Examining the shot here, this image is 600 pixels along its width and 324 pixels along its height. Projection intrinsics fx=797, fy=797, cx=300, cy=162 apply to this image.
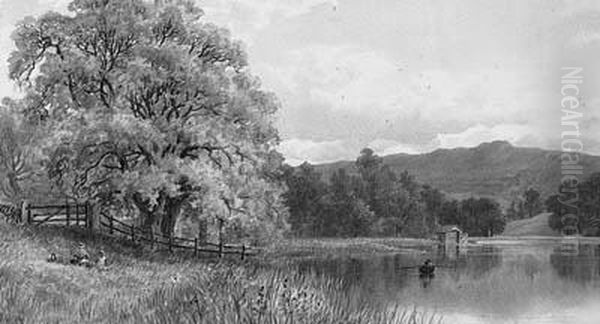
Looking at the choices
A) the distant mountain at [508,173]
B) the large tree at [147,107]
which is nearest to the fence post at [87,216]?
the large tree at [147,107]

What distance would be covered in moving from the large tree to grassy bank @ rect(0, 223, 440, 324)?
2284mm

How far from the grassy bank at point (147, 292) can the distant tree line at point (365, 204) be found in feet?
138

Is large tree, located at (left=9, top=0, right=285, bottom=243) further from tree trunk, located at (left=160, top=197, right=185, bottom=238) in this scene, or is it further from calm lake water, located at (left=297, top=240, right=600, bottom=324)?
calm lake water, located at (left=297, top=240, right=600, bottom=324)

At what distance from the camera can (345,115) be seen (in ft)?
123

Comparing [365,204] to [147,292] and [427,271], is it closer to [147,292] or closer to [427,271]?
[427,271]

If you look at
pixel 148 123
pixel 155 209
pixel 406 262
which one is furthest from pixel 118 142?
pixel 406 262

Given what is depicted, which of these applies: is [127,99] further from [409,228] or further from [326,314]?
[409,228]

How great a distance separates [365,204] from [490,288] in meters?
46.2

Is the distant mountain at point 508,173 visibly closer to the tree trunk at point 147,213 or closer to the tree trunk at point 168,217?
the tree trunk at point 168,217

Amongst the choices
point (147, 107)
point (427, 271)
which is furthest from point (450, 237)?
point (147, 107)

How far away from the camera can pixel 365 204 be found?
75.3 meters

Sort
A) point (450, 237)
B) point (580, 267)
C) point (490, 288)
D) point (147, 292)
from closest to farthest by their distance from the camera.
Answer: point (147, 292)
point (490, 288)
point (580, 267)
point (450, 237)

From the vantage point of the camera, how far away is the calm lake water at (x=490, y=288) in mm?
22359

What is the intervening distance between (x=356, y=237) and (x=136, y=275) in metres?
49.8
